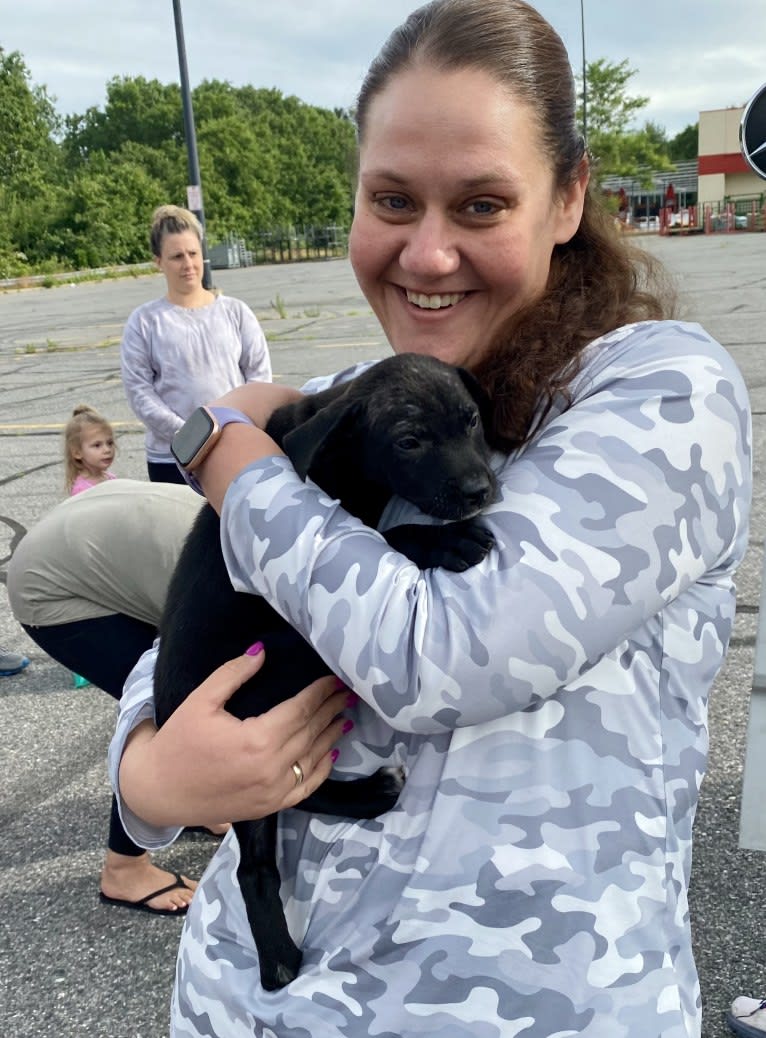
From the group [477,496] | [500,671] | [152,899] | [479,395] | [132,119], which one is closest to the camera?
[500,671]

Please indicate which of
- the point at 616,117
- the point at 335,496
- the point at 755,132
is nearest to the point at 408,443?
the point at 335,496

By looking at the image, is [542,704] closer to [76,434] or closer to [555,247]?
[555,247]

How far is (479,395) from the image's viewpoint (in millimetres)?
1758

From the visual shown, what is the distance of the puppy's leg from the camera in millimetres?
1322

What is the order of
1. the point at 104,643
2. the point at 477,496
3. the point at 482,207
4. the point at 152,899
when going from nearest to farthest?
1. the point at 482,207
2. the point at 477,496
3. the point at 152,899
4. the point at 104,643

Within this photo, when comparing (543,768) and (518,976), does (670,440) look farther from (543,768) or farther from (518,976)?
(518,976)

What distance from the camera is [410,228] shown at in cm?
152

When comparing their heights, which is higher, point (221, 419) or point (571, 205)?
point (571, 205)

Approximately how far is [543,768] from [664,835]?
0.18 metres

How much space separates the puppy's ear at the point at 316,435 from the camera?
157 cm

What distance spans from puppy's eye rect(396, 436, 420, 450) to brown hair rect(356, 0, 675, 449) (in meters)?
0.26

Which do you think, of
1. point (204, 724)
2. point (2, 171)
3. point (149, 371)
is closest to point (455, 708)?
point (204, 724)

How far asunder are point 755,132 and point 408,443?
1.45 meters

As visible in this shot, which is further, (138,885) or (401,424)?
(138,885)
